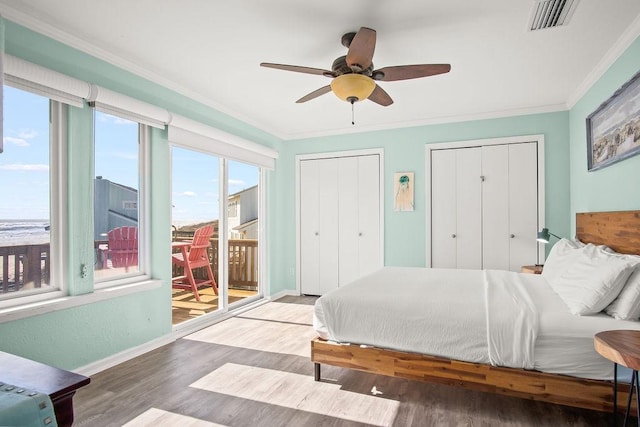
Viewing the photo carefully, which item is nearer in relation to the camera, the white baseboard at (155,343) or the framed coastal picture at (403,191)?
the white baseboard at (155,343)

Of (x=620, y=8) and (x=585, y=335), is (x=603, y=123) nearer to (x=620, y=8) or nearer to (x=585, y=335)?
(x=620, y=8)

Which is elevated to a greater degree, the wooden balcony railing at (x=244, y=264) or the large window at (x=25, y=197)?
the large window at (x=25, y=197)

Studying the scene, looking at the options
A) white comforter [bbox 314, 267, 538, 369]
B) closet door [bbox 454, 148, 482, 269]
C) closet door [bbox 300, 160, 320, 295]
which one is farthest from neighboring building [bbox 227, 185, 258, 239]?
closet door [bbox 454, 148, 482, 269]

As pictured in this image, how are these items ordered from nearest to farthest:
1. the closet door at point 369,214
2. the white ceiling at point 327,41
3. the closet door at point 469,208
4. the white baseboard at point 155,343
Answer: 1. the white ceiling at point 327,41
2. the white baseboard at point 155,343
3. the closet door at point 469,208
4. the closet door at point 369,214

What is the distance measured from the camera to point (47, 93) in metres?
2.40

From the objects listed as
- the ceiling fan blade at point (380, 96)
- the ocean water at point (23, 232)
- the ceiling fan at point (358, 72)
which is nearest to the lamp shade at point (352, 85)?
the ceiling fan at point (358, 72)

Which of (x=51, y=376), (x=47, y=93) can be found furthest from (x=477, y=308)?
(x=47, y=93)

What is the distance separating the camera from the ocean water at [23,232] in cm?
238

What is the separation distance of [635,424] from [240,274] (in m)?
4.41

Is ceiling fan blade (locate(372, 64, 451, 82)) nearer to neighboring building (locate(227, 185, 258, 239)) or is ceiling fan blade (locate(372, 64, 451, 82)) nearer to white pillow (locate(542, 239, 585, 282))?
white pillow (locate(542, 239, 585, 282))

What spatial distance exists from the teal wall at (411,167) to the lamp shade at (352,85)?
248cm

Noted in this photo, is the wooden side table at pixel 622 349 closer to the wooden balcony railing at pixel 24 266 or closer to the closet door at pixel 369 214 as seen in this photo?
the closet door at pixel 369 214

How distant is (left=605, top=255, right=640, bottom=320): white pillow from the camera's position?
1.95 meters

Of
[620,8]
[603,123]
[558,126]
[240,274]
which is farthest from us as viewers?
[240,274]
